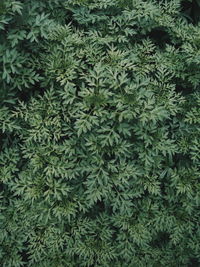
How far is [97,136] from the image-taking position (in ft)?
9.12

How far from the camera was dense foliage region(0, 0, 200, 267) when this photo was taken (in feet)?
9.14

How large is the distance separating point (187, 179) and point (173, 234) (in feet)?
1.53

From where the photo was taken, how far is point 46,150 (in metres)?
2.89

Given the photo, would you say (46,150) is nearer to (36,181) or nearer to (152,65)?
(36,181)

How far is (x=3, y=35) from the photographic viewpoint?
2.81m

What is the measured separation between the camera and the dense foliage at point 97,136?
2.79 metres

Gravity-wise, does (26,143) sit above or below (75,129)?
below

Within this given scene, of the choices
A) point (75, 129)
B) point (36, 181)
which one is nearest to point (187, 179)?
point (75, 129)

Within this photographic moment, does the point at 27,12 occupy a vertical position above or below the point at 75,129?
above

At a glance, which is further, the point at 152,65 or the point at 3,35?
the point at 152,65

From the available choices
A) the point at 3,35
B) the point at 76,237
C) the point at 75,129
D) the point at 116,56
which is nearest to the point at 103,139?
the point at 75,129

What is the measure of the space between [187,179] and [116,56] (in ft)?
3.66

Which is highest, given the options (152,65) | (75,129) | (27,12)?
(27,12)

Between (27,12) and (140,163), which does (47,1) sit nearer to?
(27,12)
